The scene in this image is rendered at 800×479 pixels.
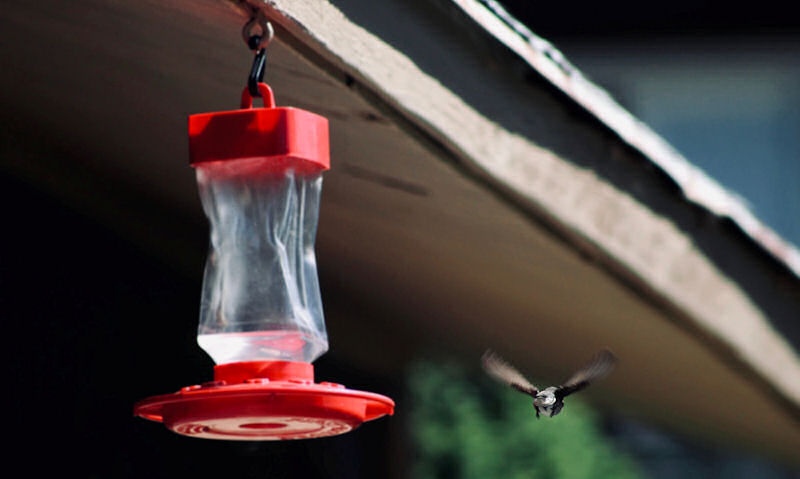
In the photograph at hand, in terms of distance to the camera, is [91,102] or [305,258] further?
[91,102]

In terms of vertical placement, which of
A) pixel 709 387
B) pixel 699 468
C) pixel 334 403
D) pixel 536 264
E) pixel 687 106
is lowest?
pixel 334 403

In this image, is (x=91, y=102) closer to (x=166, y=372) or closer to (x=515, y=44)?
(x=515, y=44)

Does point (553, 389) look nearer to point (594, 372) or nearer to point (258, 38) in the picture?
point (594, 372)

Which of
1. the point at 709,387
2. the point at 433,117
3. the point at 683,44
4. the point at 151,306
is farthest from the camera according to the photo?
the point at 683,44

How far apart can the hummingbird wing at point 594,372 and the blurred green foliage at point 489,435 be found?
471cm

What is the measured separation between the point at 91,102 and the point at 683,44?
27.4 ft

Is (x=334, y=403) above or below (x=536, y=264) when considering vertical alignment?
below

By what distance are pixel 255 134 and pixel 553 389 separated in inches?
34.9

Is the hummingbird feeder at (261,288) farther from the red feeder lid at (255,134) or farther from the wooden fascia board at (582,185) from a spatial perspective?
the wooden fascia board at (582,185)

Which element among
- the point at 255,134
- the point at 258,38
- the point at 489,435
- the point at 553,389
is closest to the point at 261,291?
the point at 255,134

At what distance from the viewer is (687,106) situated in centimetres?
1023

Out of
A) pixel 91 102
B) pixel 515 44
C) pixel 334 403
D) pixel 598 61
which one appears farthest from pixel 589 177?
pixel 598 61

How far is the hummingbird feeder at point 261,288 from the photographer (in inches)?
66.4

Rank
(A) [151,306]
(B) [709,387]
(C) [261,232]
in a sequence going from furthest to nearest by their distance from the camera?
(A) [151,306]
(B) [709,387]
(C) [261,232]
